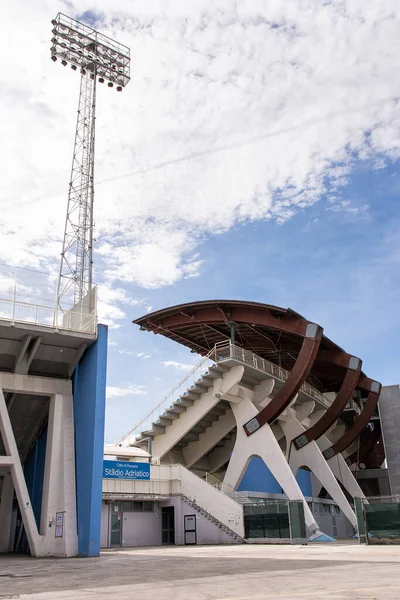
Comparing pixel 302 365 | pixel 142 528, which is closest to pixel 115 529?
pixel 142 528

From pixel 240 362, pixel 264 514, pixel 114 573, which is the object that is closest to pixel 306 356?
pixel 240 362

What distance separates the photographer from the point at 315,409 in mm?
48469

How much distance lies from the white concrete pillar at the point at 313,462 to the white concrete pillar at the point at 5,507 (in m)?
20.4

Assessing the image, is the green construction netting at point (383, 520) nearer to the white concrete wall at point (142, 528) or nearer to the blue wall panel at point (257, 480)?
the white concrete wall at point (142, 528)

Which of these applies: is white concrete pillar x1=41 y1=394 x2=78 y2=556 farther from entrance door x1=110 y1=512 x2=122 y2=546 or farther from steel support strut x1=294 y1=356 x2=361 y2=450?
steel support strut x1=294 y1=356 x2=361 y2=450

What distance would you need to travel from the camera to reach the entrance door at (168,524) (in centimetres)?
3369

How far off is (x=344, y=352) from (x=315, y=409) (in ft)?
31.1

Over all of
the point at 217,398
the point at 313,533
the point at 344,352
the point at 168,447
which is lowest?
the point at 313,533

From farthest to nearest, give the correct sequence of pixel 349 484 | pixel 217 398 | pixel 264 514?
pixel 349 484, pixel 217 398, pixel 264 514

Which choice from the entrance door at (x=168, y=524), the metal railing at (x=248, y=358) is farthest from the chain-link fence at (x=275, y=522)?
the metal railing at (x=248, y=358)

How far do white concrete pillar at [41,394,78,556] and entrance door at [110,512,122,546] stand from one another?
943 centimetres

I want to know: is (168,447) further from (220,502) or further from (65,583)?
(65,583)

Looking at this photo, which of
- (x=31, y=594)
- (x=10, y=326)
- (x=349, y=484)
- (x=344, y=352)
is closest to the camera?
(x=31, y=594)

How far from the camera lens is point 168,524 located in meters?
34.1
